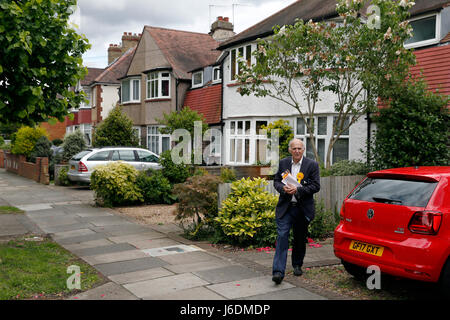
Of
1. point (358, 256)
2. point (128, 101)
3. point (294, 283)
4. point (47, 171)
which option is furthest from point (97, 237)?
point (128, 101)

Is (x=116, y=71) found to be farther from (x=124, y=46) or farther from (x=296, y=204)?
(x=296, y=204)

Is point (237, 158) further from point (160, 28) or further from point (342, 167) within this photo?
point (160, 28)

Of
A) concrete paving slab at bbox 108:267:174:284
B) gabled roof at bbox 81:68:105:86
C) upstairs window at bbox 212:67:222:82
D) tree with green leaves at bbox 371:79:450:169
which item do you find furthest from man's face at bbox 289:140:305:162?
gabled roof at bbox 81:68:105:86

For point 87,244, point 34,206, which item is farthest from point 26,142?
point 87,244

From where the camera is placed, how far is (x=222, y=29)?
99.6ft

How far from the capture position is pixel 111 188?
44.1 feet

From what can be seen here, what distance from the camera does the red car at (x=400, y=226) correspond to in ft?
16.4

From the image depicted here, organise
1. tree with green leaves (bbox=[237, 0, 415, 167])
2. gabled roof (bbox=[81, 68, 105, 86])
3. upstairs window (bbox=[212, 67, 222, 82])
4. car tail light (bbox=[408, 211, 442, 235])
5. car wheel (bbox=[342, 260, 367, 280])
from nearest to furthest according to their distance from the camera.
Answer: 1. car tail light (bbox=[408, 211, 442, 235])
2. car wheel (bbox=[342, 260, 367, 280])
3. tree with green leaves (bbox=[237, 0, 415, 167])
4. upstairs window (bbox=[212, 67, 222, 82])
5. gabled roof (bbox=[81, 68, 105, 86])

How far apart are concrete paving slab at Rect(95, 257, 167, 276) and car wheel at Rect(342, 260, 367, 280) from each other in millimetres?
2898

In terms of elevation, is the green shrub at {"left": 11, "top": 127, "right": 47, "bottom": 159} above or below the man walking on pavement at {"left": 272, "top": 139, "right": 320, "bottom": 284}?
above

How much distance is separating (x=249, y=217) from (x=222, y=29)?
24226 mm

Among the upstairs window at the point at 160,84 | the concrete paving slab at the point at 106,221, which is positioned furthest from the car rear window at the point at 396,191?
the upstairs window at the point at 160,84

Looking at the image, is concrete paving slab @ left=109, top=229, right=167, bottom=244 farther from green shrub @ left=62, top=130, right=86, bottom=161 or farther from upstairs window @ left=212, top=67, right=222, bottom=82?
upstairs window @ left=212, top=67, right=222, bottom=82

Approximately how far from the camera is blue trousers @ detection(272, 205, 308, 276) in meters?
6.15
